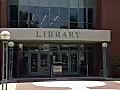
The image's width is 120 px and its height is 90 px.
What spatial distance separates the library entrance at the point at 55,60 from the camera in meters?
37.0

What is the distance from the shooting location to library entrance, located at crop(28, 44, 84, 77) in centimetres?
3703

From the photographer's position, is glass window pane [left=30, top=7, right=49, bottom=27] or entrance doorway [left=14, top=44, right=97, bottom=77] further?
entrance doorway [left=14, top=44, right=97, bottom=77]

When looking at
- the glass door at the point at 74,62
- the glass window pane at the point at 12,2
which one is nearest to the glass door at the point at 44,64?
the glass door at the point at 74,62

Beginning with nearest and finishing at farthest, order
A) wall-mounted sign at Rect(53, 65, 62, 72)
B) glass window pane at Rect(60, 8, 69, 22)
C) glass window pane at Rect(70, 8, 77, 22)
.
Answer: wall-mounted sign at Rect(53, 65, 62, 72) → glass window pane at Rect(60, 8, 69, 22) → glass window pane at Rect(70, 8, 77, 22)

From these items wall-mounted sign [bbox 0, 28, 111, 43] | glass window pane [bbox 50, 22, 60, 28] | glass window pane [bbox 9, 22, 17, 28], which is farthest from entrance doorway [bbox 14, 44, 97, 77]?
wall-mounted sign [bbox 0, 28, 111, 43]

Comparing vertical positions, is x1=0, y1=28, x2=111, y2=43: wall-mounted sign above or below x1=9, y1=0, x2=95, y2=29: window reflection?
below

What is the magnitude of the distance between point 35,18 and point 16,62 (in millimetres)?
4922

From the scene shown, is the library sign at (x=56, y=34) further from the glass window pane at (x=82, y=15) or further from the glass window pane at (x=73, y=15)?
the glass window pane at (x=82, y=15)

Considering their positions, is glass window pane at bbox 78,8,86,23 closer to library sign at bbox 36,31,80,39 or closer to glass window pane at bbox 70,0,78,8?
glass window pane at bbox 70,0,78,8

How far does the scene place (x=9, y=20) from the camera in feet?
120

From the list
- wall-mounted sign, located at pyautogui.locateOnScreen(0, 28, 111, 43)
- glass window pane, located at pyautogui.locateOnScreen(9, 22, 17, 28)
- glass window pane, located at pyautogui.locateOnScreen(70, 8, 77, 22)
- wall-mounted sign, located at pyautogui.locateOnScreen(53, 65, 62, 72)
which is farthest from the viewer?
glass window pane, located at pyautogui.locateOnScreen(70, 8, 77, 22)

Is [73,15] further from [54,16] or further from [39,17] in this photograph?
[39,17]

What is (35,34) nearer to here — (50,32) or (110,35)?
(50,32)

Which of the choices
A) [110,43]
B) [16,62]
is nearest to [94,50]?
[110,43]
